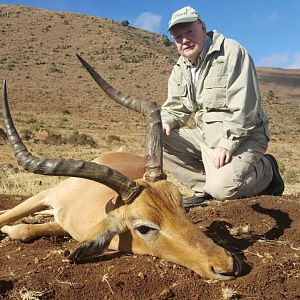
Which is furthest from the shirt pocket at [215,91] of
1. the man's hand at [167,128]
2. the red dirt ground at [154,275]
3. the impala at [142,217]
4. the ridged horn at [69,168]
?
the ridged horn at [69,168]

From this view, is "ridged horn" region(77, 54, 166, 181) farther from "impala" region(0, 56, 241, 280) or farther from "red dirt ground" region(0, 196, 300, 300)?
"red dirt ground" region(0, 196, 300, 300)

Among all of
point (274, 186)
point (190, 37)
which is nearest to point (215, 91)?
point (190, 37)

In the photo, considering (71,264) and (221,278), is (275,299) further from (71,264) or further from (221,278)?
(71,264)

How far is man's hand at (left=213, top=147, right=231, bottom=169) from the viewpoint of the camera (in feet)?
22.0

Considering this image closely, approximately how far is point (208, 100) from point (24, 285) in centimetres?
378

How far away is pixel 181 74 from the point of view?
7516 mm

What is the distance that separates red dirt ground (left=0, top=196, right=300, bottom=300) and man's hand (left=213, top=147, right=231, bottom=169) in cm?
118

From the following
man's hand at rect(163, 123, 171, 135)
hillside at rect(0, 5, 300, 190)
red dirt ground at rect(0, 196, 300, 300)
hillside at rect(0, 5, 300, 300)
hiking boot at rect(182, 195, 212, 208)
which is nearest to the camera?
red dirt ground at rect(0, 196, 300, 300)

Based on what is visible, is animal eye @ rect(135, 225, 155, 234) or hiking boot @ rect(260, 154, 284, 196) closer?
animal eye @ rect(135, 225, 155, 234)

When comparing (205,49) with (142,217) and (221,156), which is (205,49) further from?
(142,217)

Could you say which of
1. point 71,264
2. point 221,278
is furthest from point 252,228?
point 71,264

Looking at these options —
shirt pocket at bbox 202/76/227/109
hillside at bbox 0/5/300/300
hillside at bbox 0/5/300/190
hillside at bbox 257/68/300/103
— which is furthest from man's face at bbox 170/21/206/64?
hillside at bbox 257/68/300/103

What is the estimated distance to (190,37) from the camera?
265 inches

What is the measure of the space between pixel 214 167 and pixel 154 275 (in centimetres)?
296
